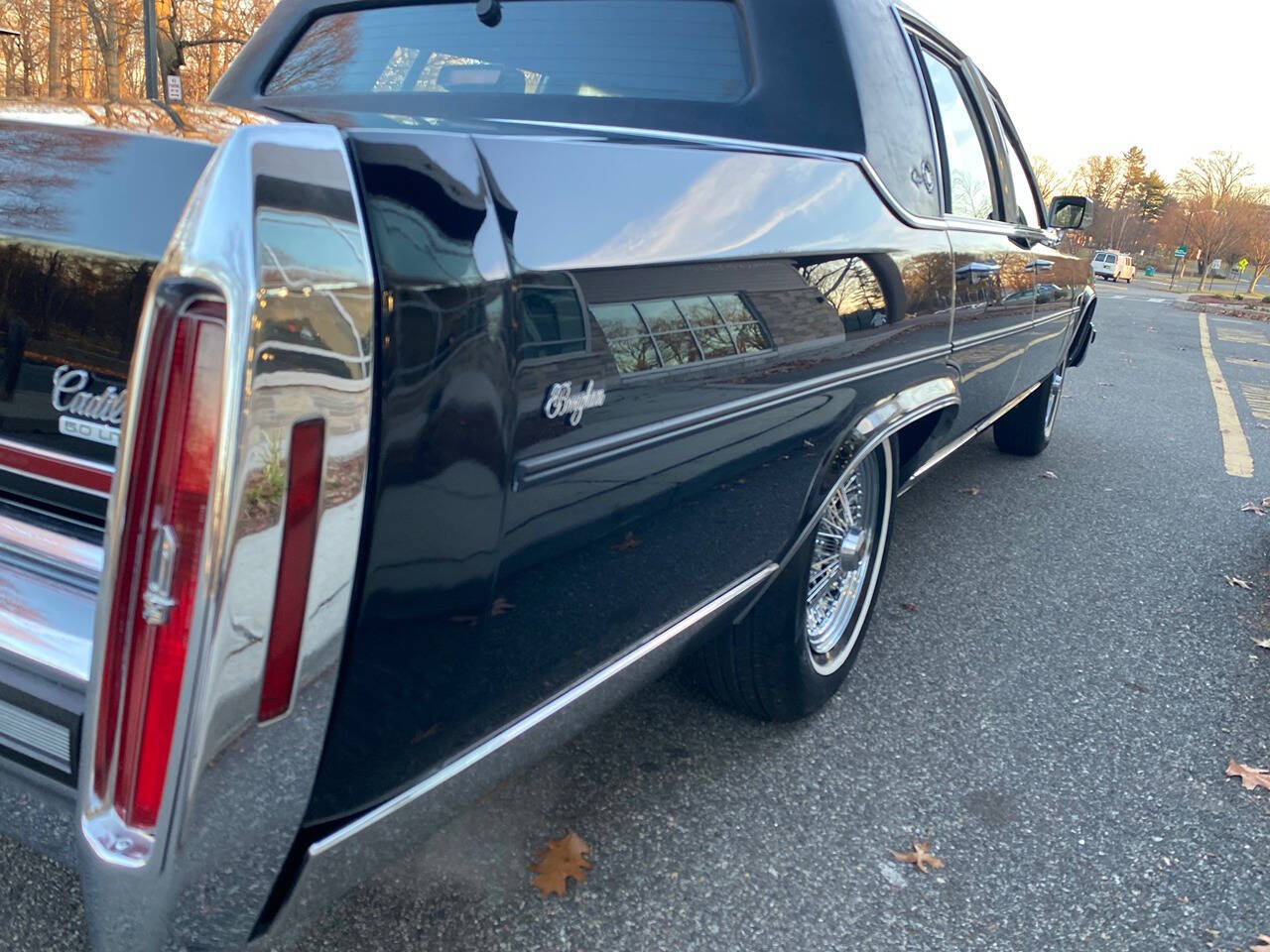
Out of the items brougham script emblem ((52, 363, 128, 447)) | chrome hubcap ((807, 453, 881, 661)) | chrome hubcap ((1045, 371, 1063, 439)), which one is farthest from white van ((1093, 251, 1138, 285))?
brougham script emblem ((52, 363, 128, 447))

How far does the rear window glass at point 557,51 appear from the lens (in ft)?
8.14

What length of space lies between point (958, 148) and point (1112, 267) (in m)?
52.0

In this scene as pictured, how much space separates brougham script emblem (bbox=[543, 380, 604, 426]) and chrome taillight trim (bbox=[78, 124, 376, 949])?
304mm

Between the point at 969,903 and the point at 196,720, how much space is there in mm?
1691

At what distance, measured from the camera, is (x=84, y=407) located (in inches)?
51.0

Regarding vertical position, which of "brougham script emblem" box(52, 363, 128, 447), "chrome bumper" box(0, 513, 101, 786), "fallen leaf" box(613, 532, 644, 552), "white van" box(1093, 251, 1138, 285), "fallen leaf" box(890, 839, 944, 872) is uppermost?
"white van" box(1093, 251, 1138, 285)

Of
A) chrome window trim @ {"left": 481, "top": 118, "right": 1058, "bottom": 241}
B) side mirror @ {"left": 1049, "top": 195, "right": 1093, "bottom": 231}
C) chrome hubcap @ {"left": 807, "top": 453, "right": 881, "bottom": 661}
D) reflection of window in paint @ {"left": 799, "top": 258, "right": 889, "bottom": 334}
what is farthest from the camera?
side mirror @ {"left": 1049, "top": 195, "right": 1093, "bottom": 231}

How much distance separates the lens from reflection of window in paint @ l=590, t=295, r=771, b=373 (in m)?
1.49

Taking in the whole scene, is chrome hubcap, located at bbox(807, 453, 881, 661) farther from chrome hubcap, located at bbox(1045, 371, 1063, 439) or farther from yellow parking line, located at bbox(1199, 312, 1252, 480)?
yellow parking line, located at bbox(1199, 312, 1252, 480)

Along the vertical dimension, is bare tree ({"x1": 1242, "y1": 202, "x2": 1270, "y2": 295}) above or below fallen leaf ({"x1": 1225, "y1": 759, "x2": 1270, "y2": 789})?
above

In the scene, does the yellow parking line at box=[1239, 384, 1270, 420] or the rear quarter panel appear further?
the yellow parking line at box=[1239, 384, 1270, 420]

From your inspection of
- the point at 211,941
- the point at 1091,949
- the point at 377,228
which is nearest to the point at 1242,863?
the point at 1091,949

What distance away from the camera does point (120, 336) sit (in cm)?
124

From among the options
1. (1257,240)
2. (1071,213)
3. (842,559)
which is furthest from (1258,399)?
(1257,240)
